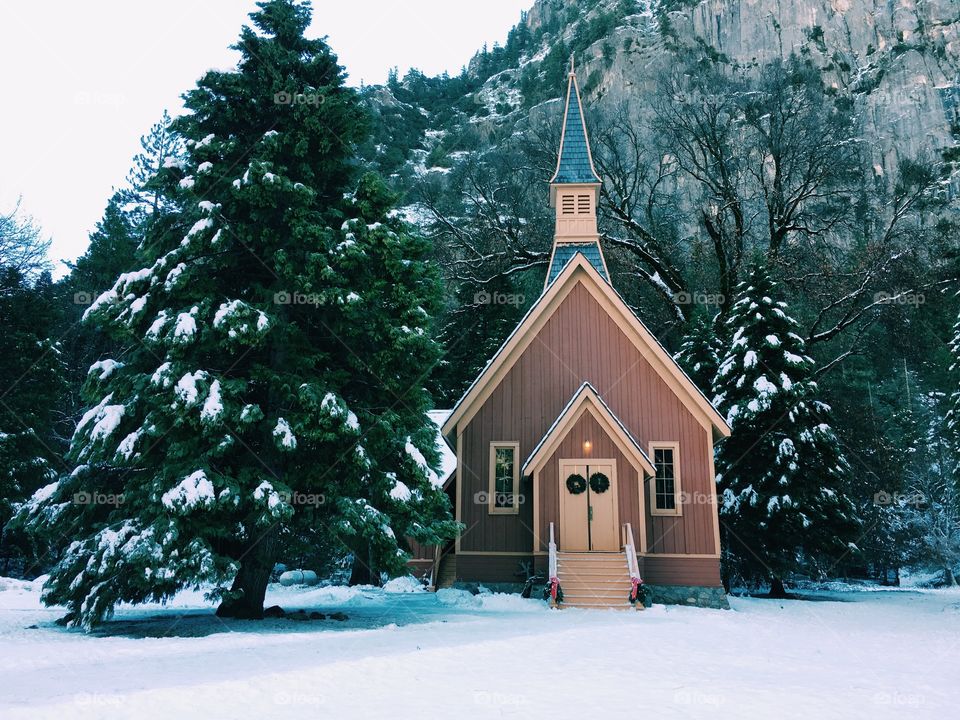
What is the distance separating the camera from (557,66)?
123 meters

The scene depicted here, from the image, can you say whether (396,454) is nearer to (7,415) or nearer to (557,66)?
(7,415)

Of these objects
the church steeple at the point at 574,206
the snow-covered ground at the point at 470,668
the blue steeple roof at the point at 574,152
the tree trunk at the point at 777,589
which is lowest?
the tree trunk at the point at 777,589

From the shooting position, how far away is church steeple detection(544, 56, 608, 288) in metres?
20.7

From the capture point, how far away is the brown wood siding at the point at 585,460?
16781mm

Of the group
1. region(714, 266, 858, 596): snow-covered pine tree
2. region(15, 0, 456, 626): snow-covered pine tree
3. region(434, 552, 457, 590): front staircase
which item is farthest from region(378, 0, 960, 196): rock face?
region(15, 0, 456, 626): snow-covered pine tree

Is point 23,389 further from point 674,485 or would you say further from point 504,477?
point 674,485

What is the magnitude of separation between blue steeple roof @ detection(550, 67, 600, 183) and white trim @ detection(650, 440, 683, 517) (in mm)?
8267

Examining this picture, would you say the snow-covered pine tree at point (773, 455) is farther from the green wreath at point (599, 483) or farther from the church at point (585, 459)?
the green wreath at point (599, 483)

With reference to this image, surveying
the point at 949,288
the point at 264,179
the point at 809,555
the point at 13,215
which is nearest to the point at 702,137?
the point at 949,288

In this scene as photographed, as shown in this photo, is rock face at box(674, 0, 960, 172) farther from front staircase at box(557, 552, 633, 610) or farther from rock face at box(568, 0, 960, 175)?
front staircase at box(557, 552, 633, 610)

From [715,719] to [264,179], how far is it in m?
9.90

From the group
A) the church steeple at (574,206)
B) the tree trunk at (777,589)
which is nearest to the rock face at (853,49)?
the church steeple at (574,206)

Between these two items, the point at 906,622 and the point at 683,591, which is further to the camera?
the point at 683,591

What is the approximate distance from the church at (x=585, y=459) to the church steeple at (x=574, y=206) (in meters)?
1.05
